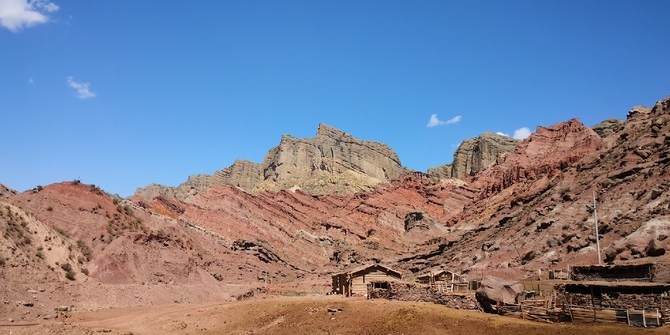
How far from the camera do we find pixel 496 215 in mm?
94062

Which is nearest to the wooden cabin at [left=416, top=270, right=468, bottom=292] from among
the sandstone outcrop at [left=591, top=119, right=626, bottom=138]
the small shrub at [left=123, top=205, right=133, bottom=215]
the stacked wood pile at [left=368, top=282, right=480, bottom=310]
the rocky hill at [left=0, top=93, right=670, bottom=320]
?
the stacked wood pile at [left=368, top=282, right=480, bottom=310]

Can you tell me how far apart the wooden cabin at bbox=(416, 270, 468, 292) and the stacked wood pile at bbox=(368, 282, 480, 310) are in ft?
9.87

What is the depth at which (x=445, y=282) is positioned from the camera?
41500 millimetres

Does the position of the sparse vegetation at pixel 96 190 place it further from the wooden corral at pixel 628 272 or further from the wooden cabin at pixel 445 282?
the wooden corral at pixel 628 272

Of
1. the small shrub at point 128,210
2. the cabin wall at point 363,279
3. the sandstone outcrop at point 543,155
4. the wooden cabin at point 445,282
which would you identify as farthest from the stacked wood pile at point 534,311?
the sandstone outcrop at point 543,155

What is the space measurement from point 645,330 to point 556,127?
415 ft

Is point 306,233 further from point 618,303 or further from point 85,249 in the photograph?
point 618,303

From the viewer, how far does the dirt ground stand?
81.0ft

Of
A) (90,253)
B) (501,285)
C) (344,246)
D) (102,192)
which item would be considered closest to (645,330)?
(501,285)

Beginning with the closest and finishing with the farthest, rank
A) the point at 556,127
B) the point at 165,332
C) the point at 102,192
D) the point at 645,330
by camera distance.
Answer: the point at 645,330 → the point at 165,332 → the point at 102,192 → the point at 556,127

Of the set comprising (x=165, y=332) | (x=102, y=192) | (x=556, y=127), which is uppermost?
(x=556, y=127)

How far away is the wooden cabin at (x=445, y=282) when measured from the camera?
127 feet

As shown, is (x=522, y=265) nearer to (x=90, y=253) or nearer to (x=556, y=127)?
(x=90, y=253)

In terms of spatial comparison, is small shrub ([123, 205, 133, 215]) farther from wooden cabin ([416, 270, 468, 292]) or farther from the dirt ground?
wooden cabin ([416, 270, 468, 292])
